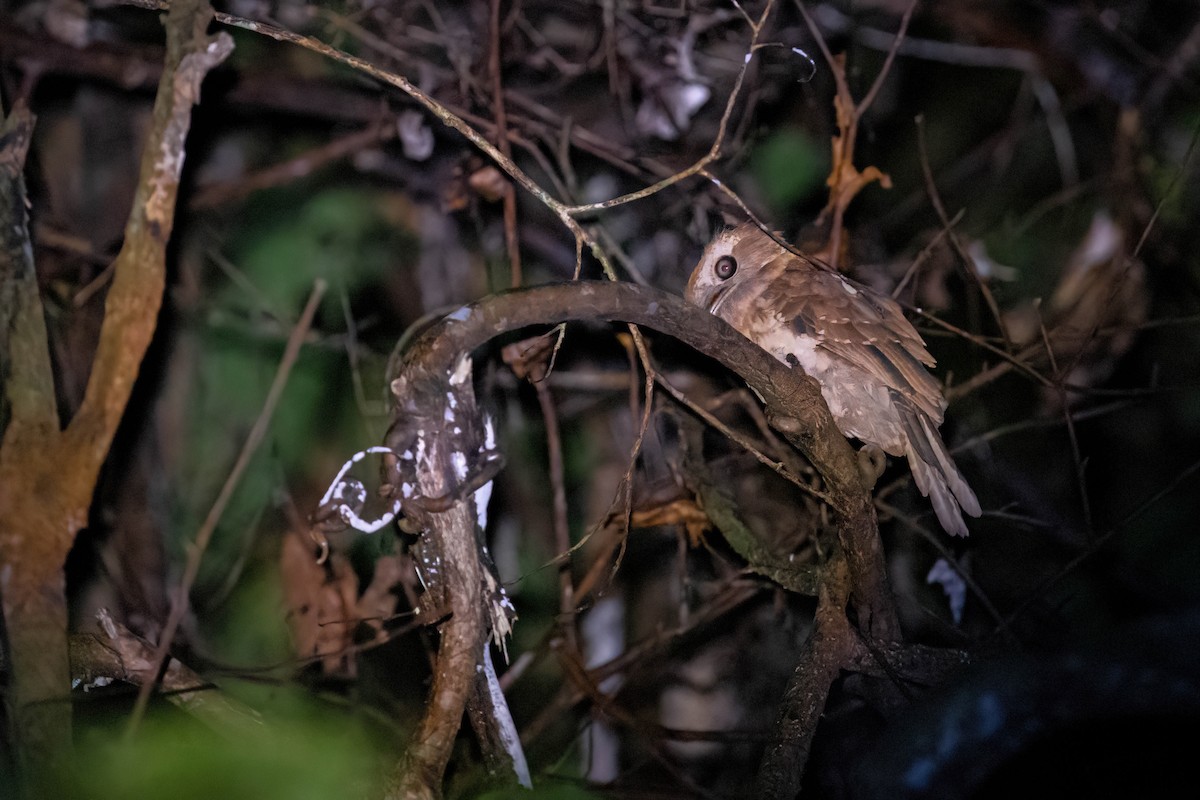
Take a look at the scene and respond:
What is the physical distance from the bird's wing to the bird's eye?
35 cm

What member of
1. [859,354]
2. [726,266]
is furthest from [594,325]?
[859,354]

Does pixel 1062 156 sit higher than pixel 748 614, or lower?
higher

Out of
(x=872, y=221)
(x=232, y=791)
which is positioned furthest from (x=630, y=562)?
(x=232, y=791)

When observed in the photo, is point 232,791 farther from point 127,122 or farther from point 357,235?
point 127,122

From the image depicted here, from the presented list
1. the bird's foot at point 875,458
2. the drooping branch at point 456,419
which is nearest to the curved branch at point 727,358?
the drooping branch at point 456,419

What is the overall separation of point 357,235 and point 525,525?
5.52 ft

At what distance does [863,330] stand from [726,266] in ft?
2.30

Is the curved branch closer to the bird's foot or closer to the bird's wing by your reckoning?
the bird's wing

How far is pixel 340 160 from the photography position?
15.6 ft

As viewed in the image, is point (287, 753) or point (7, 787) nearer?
point (287, 753)

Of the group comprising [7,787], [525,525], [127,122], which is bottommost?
[525,525]

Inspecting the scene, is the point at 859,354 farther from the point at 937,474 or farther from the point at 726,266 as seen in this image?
the point at 726,266

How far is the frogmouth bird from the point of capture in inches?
125

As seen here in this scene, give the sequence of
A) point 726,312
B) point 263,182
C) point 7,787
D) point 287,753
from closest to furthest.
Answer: point 287,753, point 7,787, point 726,312, point 263,182
